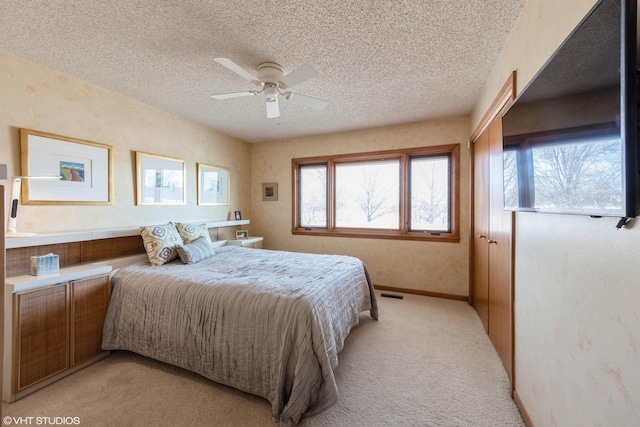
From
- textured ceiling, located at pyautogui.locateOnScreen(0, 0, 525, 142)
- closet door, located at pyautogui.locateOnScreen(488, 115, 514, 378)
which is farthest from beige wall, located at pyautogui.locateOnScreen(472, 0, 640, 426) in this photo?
textured ceiling, located at pyautogui.locateOnScreen(0, 0, 525, 142)

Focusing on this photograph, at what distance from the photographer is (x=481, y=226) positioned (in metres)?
2.93

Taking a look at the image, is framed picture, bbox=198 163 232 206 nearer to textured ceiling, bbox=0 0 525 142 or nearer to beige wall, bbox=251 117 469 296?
beige wall, bbox=251 117 469 296

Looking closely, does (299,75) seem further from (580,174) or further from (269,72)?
(580,174)

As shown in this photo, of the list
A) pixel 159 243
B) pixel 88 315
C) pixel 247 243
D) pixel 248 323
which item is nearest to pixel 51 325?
pixel 88 315

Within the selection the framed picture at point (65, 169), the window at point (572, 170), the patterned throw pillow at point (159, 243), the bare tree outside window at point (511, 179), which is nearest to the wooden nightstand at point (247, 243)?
the patterned throw pillow at point (159, 243)

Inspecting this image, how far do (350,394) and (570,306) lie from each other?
1.46m

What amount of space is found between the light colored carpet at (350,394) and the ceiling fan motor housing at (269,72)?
252cm

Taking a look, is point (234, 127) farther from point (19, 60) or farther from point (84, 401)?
point (84, 401)

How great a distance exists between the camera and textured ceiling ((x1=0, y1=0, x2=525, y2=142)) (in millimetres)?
1673

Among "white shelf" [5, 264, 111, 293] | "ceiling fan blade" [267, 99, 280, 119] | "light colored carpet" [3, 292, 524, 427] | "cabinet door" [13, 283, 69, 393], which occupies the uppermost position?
"ceiling fan blade" [267, 99, 280, 119]

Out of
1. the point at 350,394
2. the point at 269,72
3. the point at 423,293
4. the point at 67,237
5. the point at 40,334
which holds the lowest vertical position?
the point at 350,394

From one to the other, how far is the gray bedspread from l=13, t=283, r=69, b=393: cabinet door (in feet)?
1.07

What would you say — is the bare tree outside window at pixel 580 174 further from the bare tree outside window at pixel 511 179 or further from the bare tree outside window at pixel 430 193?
the bare tree outside window at pixel 430 193

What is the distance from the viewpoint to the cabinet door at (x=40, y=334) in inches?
70.8
